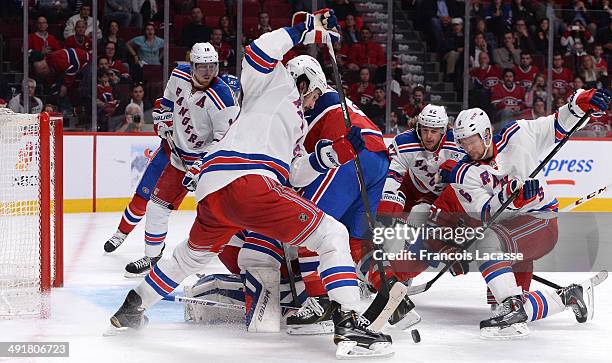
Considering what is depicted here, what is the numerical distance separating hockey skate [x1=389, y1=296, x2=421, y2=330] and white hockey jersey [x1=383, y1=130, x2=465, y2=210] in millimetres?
916

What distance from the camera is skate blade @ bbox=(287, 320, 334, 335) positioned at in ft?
12.7

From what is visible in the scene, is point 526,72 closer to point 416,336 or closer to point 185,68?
point 185,68

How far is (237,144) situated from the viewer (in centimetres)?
356

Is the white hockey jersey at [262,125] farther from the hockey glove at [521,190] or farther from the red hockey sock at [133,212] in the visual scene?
the red hockey sock at [133,212]

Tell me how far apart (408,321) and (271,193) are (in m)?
0.88

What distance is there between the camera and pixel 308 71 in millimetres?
3961

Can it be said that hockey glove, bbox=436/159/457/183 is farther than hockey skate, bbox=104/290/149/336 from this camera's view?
Yes

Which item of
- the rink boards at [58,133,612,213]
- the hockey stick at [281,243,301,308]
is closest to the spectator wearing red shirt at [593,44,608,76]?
the rink boards at [58,133,612,213]

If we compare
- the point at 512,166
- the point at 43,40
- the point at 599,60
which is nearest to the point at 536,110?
the point at 599,60

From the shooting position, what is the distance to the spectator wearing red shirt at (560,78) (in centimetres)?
890

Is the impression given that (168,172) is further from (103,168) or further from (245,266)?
(103,168)

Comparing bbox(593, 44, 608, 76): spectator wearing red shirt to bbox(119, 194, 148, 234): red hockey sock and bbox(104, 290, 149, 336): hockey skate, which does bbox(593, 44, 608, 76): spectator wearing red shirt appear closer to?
bbox(119, 194, 148, 234): red hockey sock

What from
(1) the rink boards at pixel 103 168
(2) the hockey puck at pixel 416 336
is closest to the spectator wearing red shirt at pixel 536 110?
(1) the rink boards at pixel 103 168

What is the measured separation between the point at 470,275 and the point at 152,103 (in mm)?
3742
